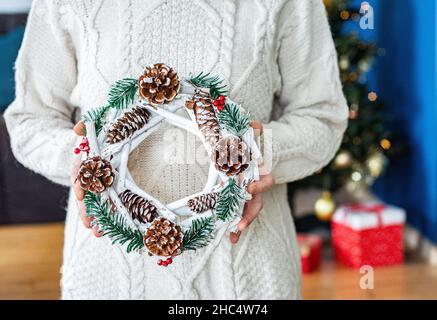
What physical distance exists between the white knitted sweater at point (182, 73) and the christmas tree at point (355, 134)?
61.6 inches

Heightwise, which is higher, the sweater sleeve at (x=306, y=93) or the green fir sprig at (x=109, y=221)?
the sweater sleeve at (x=306, y=93)

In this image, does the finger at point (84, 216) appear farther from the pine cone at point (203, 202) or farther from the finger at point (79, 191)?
the pine cone at point (203, 202)

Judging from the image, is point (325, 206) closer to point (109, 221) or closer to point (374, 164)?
point (374, 164)

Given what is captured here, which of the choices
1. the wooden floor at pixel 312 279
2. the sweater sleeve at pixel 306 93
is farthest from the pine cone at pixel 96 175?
the wooden floor at pixel 312 279

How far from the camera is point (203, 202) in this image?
713 mm

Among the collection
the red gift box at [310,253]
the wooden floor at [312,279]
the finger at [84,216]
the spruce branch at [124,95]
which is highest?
the spruce branch at [124,95]

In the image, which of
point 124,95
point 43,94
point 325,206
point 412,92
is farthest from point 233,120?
point 412,92

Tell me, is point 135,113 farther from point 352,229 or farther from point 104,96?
point 352,229

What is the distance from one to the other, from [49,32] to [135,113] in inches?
9.2

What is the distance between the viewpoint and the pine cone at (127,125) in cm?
71

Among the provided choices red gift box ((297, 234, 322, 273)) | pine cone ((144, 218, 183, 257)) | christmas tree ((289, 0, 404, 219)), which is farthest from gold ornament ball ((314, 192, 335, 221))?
pine cone ((144, 218, 183, 257))

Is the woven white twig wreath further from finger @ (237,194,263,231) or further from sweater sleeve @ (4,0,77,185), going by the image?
sweater sleeve @ (4,0,77,185)

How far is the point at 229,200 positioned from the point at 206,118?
0.33ft
